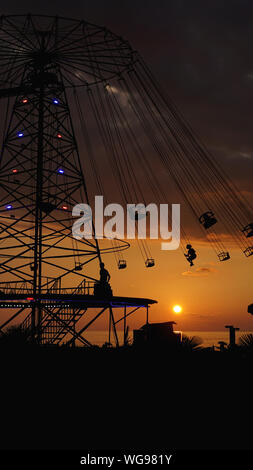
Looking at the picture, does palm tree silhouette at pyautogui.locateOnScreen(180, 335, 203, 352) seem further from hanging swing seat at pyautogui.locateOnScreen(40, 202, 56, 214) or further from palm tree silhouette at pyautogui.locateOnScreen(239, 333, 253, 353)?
hanging swing seat at pyautogui.locateOnScreen(40, 202, 56, 214)

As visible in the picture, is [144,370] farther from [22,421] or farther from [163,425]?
[22,421]

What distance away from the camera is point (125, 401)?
47.6 feet

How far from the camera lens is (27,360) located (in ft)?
55.4

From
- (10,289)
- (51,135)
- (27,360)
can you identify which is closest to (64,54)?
(51,135)

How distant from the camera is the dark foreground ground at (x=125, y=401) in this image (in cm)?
1255

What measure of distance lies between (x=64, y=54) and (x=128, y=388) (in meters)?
23.1

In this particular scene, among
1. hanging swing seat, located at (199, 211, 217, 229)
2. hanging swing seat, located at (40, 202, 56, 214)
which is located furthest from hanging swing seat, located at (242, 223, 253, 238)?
hanging swing seat, located at (40, 202, 56, 214)

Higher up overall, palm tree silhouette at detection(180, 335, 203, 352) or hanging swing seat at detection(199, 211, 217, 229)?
hanging swing seat at detection(199, 211, 217, 229)

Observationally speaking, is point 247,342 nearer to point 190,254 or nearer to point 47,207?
Result: point 190,254

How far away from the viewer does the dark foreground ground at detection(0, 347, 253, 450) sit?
12.5m

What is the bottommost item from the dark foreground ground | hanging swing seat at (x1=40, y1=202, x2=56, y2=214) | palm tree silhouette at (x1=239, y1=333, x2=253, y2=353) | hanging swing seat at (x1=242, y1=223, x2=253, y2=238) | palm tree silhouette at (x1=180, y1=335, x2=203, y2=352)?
the dark foreground ground

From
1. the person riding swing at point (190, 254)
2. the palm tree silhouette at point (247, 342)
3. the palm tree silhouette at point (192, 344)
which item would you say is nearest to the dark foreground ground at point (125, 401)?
the palm tree silhouette at point (247, 342)
